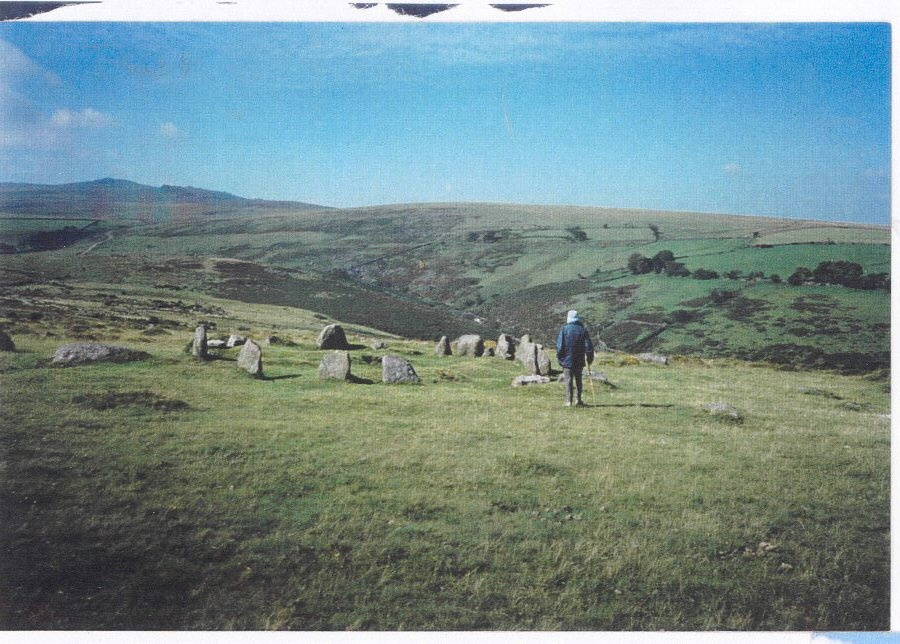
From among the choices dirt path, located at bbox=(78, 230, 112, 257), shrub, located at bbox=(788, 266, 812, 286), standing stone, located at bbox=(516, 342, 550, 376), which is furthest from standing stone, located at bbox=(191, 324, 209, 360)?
shrub, located at bbox=(788, 266, 812, 286)

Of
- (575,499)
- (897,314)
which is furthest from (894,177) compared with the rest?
(575,499)

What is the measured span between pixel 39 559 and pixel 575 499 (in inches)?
305

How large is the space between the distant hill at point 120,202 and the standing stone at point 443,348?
4947 millimetres

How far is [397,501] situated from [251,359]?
541cm

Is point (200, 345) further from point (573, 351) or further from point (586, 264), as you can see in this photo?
point (586, 264)

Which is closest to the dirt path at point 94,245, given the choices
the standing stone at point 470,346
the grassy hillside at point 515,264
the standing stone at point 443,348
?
the grassy hillside at point 515,264

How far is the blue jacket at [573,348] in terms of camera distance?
1250cm

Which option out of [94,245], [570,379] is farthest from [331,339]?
[94,245]

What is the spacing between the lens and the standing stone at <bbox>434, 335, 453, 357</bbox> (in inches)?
592

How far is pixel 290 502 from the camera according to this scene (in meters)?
8.91

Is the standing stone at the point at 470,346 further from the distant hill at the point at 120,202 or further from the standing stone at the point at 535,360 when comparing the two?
the distant hill at the point at 120,202

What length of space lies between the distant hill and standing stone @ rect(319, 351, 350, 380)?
4.52 metres

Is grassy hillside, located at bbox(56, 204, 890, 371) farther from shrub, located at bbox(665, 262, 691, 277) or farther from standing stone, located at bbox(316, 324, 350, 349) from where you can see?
standing stone, located at bbox(316, 324, 350, 349)
